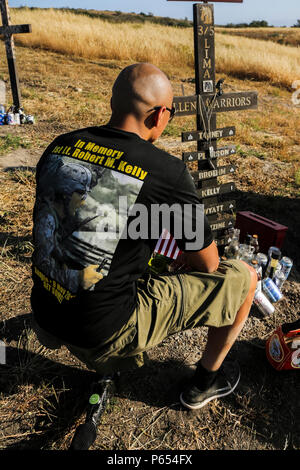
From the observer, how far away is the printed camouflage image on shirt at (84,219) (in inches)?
63.4

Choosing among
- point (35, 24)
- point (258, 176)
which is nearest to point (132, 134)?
point (258, 176)

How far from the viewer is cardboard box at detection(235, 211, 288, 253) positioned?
3768mm

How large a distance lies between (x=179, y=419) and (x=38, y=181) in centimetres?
180

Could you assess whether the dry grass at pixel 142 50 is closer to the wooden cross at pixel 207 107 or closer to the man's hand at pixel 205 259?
the wooden cross at pixel 207 107

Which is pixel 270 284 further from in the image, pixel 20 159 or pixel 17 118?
pixel 17 118

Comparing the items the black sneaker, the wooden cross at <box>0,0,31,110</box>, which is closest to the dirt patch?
the wooden cross at <box>0,0,31,110</box>

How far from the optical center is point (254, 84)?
45.6 ft

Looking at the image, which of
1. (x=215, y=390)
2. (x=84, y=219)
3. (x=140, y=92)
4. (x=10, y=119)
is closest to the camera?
(x=84, y=219)

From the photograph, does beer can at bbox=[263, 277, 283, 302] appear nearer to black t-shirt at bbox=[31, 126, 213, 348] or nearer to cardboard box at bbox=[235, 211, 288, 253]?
cardboard box at bbox=[235, 211, 288, 253]

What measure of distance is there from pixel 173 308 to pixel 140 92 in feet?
4.03

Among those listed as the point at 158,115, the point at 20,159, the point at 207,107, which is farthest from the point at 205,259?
the point at 20,159

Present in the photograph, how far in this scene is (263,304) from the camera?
3234mm

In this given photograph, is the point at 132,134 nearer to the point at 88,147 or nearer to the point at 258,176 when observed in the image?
the point at 88,147

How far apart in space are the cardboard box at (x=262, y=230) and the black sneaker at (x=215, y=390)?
164 cm
